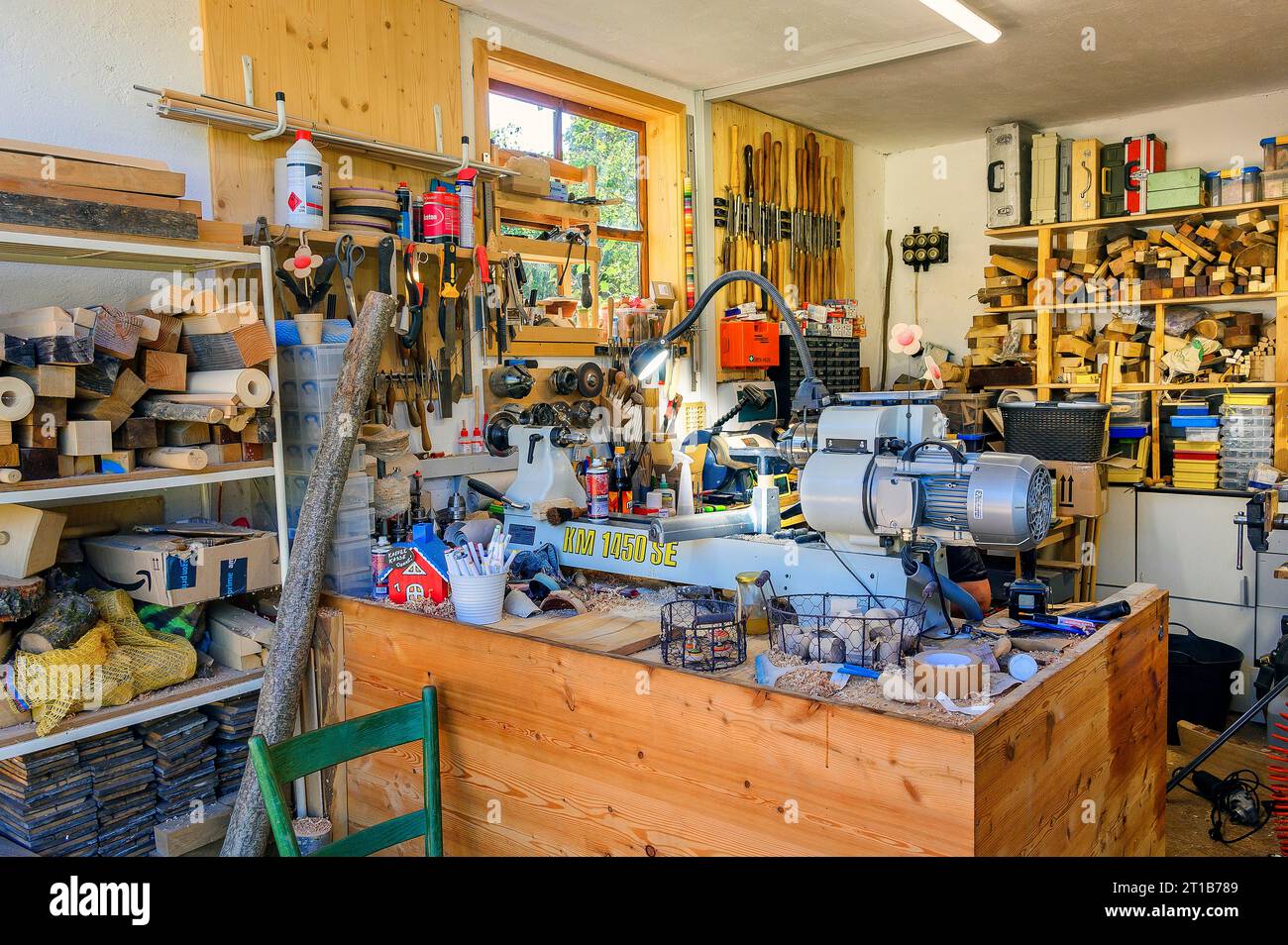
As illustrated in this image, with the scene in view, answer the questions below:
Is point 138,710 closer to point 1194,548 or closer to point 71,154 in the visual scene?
point 71,154

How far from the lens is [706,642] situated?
6.60ft

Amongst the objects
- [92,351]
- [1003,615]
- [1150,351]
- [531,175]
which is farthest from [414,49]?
[1150,351]

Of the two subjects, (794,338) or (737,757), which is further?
(794,338)

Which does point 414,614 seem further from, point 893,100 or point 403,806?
point 893,100

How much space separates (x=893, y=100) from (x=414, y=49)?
2.56 metres

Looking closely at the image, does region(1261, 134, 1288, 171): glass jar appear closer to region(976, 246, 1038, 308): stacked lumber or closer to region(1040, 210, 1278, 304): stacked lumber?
region(1040, 210, 1278, 304): stacked lumber

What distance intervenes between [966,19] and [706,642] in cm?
270

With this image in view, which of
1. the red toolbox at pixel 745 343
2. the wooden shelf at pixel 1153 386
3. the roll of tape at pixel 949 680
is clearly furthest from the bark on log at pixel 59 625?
the wooden shelf at pixel 1153 386

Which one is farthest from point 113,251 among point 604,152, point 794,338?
point 604,152

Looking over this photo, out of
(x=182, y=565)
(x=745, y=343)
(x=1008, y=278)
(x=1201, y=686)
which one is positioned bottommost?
(x=1201, y=686)

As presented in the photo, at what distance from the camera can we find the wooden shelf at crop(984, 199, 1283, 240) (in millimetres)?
4855

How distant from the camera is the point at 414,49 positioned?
3.34 meters

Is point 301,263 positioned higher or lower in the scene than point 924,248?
lower

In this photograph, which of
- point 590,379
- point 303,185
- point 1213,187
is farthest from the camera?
point 1213,187
